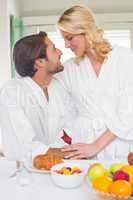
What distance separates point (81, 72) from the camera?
2.12 meters

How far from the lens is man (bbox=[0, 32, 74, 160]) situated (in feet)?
6.31

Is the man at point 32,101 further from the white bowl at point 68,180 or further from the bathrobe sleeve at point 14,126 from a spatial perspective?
the white bowl at point 68,180

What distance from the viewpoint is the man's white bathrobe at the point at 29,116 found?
1910 millimetres

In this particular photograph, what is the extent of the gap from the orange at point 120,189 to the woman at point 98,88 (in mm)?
711

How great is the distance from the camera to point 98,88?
80.0 inches

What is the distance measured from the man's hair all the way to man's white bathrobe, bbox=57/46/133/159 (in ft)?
0.82

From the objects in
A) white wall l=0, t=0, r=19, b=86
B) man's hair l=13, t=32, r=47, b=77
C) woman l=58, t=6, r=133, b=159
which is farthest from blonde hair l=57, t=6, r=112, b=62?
white wall l=0, t=0, r=19, b=86

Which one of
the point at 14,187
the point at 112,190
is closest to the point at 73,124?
the point at 14,187

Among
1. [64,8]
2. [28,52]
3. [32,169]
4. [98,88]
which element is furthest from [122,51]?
[64,8]

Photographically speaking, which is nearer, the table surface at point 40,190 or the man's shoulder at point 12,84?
the table surface at point 40,190

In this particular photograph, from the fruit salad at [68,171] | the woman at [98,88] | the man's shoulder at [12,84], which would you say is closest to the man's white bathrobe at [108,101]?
the woman at [98,88]

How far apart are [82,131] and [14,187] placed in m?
0.74

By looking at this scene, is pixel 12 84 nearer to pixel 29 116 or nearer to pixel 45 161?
pixel 29 116

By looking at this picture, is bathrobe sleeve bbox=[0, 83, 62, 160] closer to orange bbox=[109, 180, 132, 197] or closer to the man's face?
the man's face
